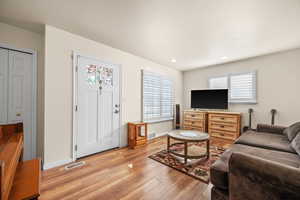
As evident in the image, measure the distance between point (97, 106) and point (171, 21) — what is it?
6.86 feet

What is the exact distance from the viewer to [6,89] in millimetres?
2068

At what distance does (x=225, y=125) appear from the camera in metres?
3.61

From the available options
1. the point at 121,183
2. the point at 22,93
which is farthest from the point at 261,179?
the point at 22,93

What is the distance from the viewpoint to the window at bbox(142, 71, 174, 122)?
367cm

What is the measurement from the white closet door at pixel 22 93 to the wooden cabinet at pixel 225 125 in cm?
429

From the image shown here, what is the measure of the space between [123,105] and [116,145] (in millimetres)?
950

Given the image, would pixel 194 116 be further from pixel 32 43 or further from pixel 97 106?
pixel 32 43

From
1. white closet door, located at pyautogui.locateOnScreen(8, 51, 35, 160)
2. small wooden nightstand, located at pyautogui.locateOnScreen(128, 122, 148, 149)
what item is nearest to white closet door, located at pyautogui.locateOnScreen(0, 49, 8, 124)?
white closet door, located at pyautogui.locateOnScreen(8, 51, 35, 160)

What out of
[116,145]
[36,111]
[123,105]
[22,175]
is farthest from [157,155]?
[36,111]

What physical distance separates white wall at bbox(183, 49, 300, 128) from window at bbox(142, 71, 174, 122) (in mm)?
1947

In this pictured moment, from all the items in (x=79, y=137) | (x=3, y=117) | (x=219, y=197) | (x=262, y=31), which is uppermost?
(x=262, y=31)

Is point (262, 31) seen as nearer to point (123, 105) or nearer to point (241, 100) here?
point (241, 100)

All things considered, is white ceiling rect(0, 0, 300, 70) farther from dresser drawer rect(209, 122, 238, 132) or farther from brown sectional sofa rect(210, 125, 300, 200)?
dresser drawer rect(209, 122, 238, 132)

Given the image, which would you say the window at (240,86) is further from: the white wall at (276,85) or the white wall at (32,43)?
the white wall at (32,43)
